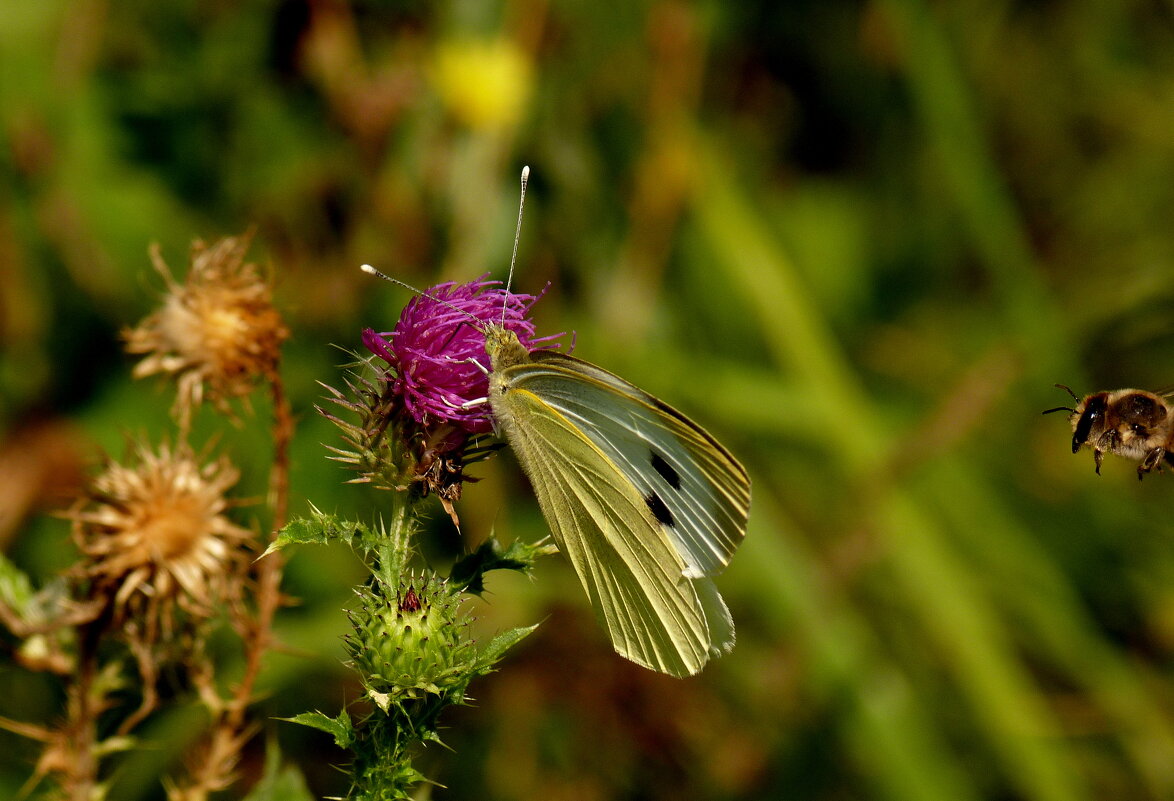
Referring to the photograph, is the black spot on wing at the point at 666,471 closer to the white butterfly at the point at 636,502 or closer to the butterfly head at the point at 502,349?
the white butterfly at the point at 636,502

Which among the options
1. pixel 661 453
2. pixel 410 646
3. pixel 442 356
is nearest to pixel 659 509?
pixel 661 453

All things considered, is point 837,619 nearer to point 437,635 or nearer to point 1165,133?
point 437,635

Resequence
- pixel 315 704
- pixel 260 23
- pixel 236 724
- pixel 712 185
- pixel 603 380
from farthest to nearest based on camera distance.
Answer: pixel 712 185 < pixel 260 23 < pixel 315 704 < pixel 603 380 < pixel 236 724

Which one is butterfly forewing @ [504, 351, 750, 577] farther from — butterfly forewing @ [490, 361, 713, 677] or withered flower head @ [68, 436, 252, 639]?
withered flower head @ [68, 436, 252, 639]

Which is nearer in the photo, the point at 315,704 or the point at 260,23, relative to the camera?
the point at 315,704

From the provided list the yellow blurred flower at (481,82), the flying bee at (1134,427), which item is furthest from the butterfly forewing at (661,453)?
the yellow blurred flower at (481,82)

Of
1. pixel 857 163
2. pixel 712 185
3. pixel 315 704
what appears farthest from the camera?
pixel 857 163

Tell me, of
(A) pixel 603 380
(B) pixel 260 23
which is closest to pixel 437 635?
(A) pixel 603 380
